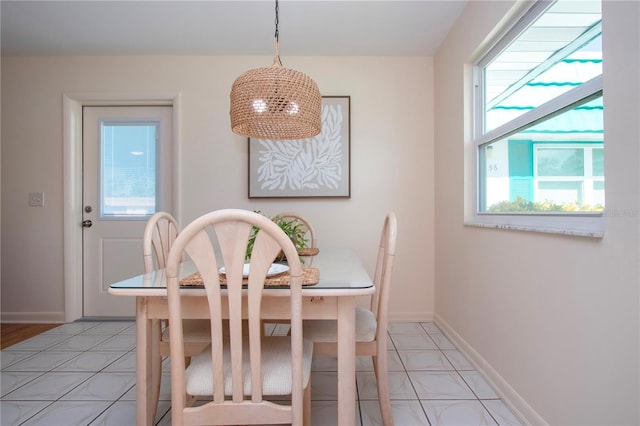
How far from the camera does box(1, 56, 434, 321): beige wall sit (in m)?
2.64

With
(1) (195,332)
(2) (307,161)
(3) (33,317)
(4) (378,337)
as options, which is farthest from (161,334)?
(3) (33,317)

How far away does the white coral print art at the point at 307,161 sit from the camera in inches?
103

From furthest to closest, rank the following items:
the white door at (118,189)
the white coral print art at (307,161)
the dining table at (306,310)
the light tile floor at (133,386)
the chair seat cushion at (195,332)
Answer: the white door at (118,189), the white coral print art at (307,161), the light tile floor at (133,386), the chair seat cushion at (195,332), the dining table at (306,310)

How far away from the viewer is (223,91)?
8.69ft

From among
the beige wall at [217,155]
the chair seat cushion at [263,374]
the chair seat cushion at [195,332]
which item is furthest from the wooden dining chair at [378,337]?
the beige wall at [217,155]

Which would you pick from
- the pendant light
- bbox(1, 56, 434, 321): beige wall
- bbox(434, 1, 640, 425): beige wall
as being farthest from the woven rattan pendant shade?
bbox(1, 56, 434, 321): beige wall

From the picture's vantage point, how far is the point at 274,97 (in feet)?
4.44

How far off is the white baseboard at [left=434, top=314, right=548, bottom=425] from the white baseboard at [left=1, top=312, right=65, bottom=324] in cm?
329

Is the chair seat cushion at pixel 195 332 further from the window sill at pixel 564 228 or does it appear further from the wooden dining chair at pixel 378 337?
the window sill at pixel 564 228

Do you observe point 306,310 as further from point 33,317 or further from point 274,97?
point 33,317

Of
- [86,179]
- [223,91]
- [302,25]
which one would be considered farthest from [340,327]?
[86,179]

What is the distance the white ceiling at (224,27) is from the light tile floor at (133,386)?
2326mm

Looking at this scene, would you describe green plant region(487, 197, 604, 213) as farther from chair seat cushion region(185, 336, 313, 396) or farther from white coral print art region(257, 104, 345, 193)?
white coral print art region(257, 104, 345, 193)

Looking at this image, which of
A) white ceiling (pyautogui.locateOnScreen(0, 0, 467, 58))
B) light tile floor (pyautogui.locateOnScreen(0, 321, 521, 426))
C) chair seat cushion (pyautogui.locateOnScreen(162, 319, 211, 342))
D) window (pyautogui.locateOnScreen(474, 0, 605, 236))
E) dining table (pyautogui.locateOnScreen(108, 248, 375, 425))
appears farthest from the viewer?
white ceiling (pyautogui.locateOnScreen(0, 0, 467, 58))
